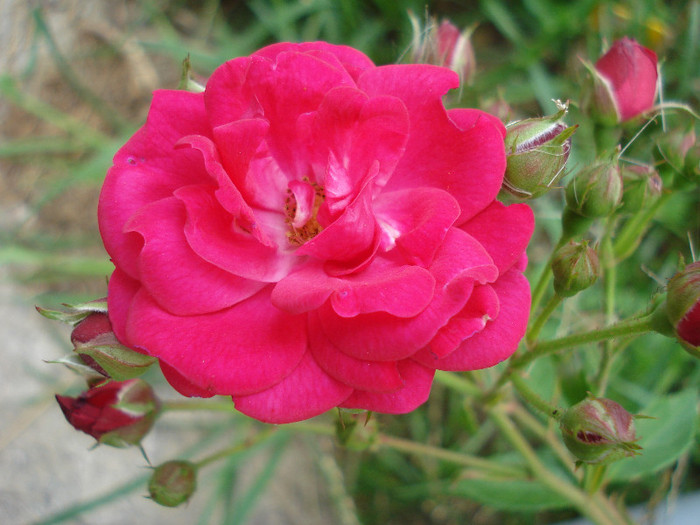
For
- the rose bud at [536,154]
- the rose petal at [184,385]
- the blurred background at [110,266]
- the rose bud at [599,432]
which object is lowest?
the blurred background at [110,266]

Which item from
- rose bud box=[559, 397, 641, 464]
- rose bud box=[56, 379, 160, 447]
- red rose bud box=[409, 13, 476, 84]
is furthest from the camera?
red rose bud box=[409, 13, 476, 84]

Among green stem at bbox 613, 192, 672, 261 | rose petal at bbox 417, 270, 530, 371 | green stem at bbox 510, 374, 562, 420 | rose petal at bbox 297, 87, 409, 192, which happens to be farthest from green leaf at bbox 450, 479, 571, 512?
rose petal at bbox 297, 87, 409, 192

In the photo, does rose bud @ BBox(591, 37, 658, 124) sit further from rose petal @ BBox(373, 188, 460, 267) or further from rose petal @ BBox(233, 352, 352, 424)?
rose petal @ BBox(233, 352, 352, 424)

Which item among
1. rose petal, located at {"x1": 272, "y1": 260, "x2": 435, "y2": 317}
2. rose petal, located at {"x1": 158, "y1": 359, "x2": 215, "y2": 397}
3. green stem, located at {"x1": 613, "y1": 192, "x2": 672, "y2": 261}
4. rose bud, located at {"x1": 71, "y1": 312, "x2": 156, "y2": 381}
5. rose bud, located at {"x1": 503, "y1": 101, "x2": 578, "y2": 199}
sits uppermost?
rose bud, located at {"x1": 503, "y1": 101, "x2": 578, "y2": 199}

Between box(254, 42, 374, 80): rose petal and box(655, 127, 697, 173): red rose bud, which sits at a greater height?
box(254, 42, 374, 80): rose petal

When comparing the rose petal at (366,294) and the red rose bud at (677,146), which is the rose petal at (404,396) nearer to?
the rose petal at (366,294)

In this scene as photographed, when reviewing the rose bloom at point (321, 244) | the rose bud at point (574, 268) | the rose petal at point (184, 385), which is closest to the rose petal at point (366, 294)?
the rose bloom at point (321, 244)
